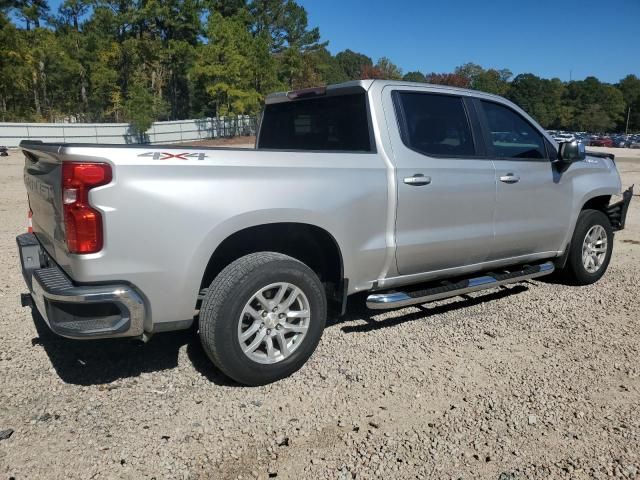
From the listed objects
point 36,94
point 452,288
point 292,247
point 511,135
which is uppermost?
point 36,94

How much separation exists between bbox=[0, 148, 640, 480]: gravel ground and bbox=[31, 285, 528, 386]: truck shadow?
0.02 meters

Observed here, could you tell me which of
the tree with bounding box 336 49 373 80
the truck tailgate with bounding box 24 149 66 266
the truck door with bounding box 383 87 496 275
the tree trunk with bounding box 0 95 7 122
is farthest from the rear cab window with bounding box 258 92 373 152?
the tree with bounding box 336 49 373 80

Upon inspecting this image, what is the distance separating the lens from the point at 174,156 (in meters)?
3.09

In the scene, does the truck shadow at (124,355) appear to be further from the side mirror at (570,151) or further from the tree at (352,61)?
the tree at (352,61)

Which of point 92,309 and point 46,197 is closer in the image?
point 92,309

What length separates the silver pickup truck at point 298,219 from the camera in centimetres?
299

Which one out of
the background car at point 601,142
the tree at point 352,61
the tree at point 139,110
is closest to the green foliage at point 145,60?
the tree at point 139,110

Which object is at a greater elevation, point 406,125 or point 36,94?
point 36,94

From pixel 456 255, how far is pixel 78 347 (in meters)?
2.98

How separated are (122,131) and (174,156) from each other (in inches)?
1585

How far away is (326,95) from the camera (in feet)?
14.5

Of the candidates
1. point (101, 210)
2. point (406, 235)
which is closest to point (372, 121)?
point (406, 235)

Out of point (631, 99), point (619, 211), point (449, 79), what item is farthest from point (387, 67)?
point (619, 211)

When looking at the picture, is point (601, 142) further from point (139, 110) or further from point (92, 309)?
point (92, 309)
